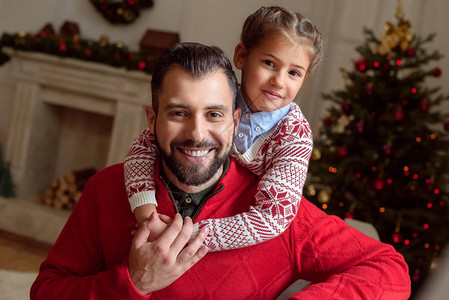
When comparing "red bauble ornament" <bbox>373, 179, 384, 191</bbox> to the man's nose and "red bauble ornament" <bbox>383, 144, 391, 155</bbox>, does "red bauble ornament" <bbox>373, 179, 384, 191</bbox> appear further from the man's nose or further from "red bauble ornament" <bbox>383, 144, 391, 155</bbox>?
the man's nose

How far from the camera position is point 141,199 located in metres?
0.58

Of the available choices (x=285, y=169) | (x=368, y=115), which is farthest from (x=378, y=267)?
(x=368, y=115)

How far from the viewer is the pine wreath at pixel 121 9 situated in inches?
87.2

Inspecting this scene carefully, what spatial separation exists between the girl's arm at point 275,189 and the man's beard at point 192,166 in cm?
5

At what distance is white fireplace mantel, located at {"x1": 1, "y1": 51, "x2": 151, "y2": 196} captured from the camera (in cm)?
234

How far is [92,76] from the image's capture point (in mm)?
2436

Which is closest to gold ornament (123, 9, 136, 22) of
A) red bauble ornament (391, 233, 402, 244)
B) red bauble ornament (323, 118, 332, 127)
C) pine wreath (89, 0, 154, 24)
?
pine wreath (89, 0, 154, 24)

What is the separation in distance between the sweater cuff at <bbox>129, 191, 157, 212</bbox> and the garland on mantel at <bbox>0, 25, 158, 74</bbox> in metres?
1.64

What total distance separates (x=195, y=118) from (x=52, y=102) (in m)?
2.38

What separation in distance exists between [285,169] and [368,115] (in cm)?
125

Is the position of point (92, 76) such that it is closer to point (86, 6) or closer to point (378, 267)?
point (86, 6)

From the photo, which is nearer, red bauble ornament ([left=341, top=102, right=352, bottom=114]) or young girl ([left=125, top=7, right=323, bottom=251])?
young girl ([left=125, top=7, right=323, bottom=251])

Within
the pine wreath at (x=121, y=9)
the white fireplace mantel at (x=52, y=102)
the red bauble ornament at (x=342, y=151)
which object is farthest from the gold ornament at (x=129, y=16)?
the red bauble ornament at (x=342, y=151)

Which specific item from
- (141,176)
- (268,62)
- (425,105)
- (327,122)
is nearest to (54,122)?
(327,122)
